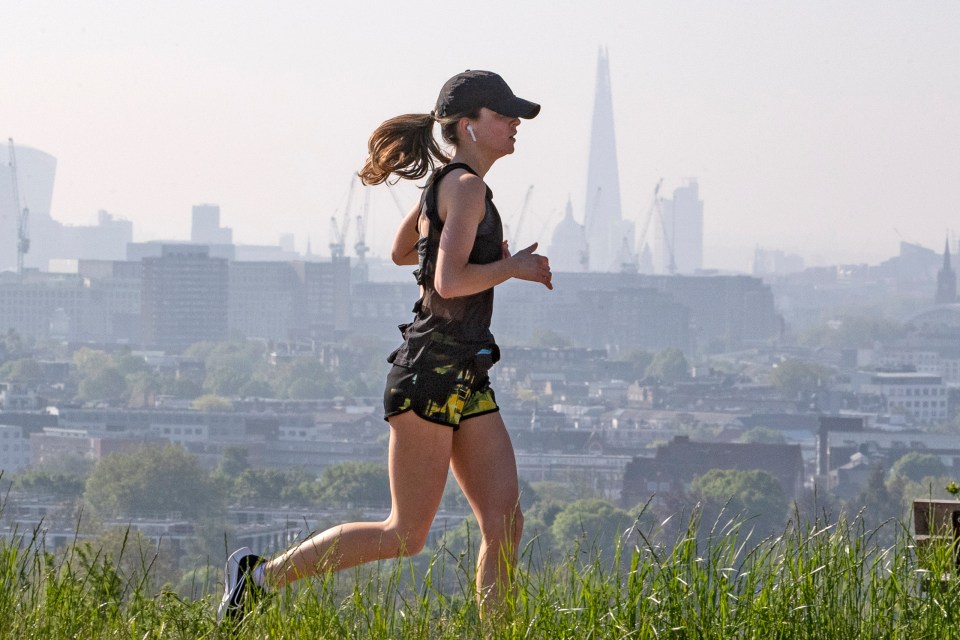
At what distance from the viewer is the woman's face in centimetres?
207

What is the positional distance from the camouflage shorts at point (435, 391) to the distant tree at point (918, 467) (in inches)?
1688

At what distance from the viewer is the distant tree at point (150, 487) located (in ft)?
120

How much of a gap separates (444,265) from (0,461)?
48.2m

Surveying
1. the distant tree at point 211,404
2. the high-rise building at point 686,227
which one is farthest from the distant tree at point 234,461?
the high-rise building at point 686,227

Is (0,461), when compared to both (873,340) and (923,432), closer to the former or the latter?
(923,432)

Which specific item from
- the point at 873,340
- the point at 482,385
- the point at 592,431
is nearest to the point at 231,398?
the point at 592,431

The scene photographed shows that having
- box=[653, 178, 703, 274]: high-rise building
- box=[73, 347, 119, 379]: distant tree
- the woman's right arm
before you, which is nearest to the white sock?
the woman's right arm

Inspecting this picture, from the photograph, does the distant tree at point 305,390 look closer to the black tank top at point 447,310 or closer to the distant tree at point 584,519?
the distant tree at point 584,519

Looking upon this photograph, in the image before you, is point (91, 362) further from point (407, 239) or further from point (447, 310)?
point (447, 310)

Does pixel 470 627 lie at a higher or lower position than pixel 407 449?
lower

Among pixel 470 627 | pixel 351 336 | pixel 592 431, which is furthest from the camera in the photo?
pixel 351 336

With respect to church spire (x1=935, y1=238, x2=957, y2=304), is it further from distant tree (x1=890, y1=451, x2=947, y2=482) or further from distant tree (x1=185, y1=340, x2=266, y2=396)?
distant tree (x1=890, y1=451, x2=947, y2=482)

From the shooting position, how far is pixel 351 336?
8269cm

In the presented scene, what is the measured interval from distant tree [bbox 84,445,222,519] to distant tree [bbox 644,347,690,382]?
37.3 meters
